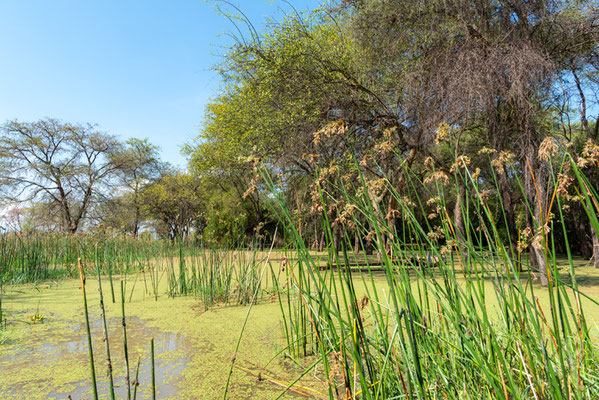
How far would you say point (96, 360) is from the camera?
1907 mm

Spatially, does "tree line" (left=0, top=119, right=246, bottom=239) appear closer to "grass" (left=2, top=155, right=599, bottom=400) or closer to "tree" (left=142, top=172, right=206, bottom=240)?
"tree" (left=142, top=172, right=206, bottom=240)

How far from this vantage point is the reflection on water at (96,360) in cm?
157

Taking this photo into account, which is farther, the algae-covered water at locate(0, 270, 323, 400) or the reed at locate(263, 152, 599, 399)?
the algae-covered water at locate(0, 270, 323, 400)

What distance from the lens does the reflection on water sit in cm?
157

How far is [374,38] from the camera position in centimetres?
507

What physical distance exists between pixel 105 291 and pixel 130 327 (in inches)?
60.3

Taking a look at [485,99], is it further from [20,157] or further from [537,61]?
[20,157]

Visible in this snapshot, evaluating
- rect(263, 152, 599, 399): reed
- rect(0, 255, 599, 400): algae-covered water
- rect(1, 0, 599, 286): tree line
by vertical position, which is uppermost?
rect(1, 0, 599, 286): tree line

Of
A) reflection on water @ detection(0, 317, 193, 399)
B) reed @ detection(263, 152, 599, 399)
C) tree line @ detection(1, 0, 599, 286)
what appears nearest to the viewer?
reed @ detection(263, 152, 599, 399)

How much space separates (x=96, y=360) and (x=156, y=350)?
30 centimetres

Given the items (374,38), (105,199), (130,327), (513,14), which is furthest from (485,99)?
(105,199)

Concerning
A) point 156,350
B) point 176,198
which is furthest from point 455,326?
point 176,198

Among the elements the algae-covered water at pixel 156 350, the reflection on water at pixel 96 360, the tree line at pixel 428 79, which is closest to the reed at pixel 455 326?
the algae-covered water at pixel 156 350

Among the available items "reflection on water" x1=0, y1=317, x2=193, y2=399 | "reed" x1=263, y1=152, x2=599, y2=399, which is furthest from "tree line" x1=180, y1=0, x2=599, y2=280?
"reed" x1=263, y1=152, x2=599, y2=399
